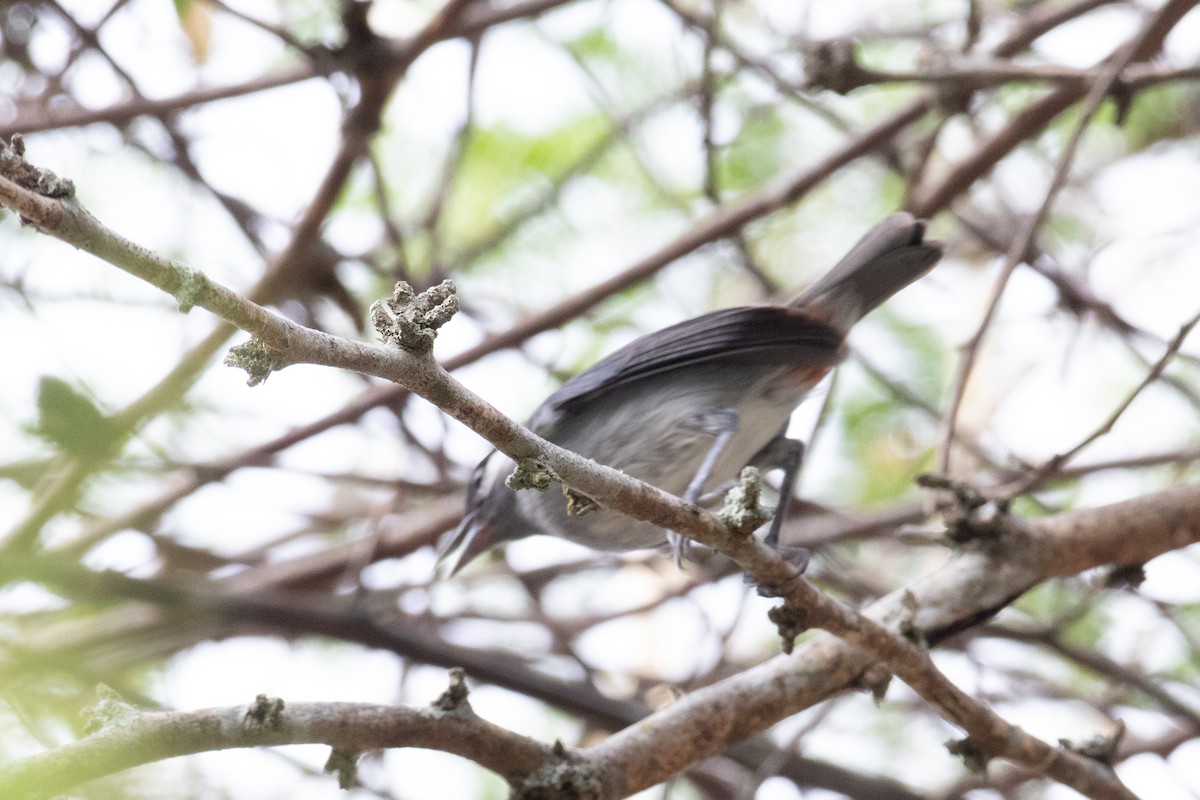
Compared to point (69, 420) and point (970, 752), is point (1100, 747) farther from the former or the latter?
point (69, 420)

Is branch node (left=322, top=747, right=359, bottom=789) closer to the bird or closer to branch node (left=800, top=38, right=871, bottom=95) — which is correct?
the bird

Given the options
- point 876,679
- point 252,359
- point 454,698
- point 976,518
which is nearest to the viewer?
point 252,359

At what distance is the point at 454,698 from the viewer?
7.16 ft

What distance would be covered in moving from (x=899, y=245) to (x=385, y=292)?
2171 millimetres

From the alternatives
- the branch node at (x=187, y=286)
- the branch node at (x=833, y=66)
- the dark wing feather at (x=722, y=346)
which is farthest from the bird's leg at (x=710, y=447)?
the branch node at (x=187, y=286)

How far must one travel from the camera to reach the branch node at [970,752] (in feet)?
8.68

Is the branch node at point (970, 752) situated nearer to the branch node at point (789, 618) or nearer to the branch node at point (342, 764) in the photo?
the branch node at point (789, 618)

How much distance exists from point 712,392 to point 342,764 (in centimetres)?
156

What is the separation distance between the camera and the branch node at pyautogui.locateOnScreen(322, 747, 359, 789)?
207cm

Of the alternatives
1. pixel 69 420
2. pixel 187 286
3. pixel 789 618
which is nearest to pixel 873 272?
pixel 789 618

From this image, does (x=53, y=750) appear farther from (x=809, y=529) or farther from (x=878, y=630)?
(x=809, y=529)

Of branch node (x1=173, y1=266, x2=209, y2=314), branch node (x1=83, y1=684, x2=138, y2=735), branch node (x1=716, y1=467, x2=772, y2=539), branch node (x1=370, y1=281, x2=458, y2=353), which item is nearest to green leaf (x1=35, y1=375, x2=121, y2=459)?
branch node (x1=173, y1=266, x2=209, y2=314)

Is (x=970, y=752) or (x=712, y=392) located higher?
(x=712, y=392)

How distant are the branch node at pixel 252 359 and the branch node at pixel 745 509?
35.1 inches
